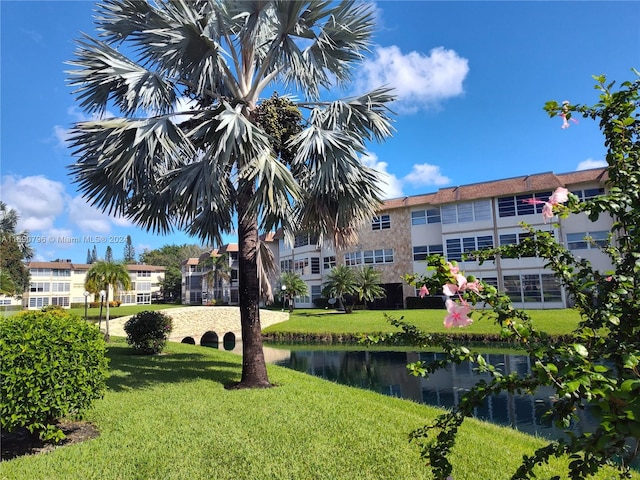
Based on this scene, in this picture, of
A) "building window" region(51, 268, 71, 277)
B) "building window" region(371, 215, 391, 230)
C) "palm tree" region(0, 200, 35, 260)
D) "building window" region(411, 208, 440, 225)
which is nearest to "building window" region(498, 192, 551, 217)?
"building window" region(411, 208, 440, 225)

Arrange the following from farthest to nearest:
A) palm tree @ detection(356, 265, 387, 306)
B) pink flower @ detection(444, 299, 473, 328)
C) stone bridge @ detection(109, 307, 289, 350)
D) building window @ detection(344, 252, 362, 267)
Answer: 1. building window @ detection(344, 252, 362, 267)
2. palm tree @ detection(356, 265, 387, 306)
3. stone bridge @ detection(109, 307, 289, 350)
4. pink flower @ detection(444, 299, 473, 328)

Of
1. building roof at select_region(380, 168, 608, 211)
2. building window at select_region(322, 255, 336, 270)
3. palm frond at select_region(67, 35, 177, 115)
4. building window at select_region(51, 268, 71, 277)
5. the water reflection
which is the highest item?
building roof at select_region(380, 168, 608, 211)

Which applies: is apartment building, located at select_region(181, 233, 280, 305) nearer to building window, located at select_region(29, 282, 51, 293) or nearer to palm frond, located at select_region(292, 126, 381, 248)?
building window, located at select_region(29, 282, 51, 293)

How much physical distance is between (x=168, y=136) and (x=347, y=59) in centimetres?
445

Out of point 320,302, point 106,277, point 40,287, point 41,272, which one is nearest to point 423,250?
point 320,302

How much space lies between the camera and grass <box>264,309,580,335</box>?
20312 millimetres

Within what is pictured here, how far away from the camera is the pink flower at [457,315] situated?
66.6 inches

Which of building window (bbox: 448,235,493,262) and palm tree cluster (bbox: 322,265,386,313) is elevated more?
building window (bbox: 448,235,493,262)

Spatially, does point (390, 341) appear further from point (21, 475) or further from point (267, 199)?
point (267, 199)

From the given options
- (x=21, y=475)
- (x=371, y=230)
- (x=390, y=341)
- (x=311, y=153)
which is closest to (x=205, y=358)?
(x=311, y=153)

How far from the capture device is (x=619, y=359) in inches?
71.2

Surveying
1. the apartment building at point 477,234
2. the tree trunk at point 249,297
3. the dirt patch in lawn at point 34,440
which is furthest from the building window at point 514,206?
the dirt patch in lawn at point 34,440

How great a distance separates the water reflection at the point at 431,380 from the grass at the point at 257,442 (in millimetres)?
1186

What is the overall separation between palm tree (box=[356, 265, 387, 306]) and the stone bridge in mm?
6021
